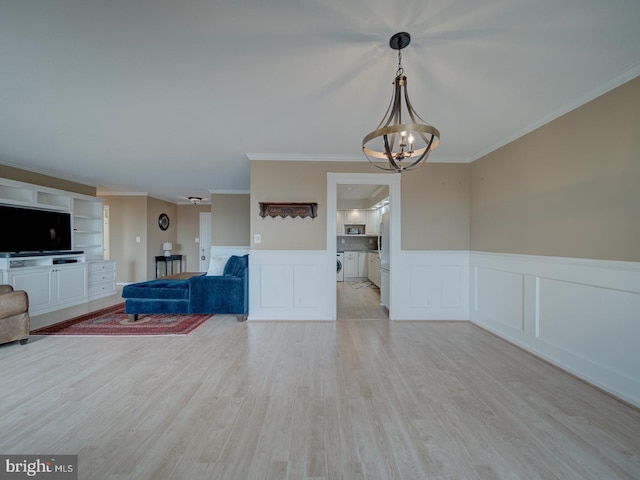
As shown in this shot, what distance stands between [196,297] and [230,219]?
3342mm

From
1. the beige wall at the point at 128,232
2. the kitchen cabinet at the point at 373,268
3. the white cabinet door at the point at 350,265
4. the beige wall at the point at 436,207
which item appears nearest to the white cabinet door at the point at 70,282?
the beige wall at the point at 128,232

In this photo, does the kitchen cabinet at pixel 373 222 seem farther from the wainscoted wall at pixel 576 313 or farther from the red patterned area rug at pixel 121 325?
the red patterned area rug at pixel 121 325

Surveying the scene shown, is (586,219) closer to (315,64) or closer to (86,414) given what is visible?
(315,64)

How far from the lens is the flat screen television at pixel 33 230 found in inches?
159

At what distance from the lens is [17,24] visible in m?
1.54

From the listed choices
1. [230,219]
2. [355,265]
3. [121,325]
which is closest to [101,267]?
Answer: [121,325]

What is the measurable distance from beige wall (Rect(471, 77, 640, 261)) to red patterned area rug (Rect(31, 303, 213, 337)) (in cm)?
436

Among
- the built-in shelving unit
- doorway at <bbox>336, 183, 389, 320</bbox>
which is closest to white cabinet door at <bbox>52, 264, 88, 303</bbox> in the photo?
the built-in shelving unit

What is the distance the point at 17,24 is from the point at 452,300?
16.6 feet

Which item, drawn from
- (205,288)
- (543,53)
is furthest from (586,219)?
(205,288)

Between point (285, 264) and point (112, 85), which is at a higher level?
point (112, 85)

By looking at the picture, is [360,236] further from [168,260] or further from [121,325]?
[121,325]
